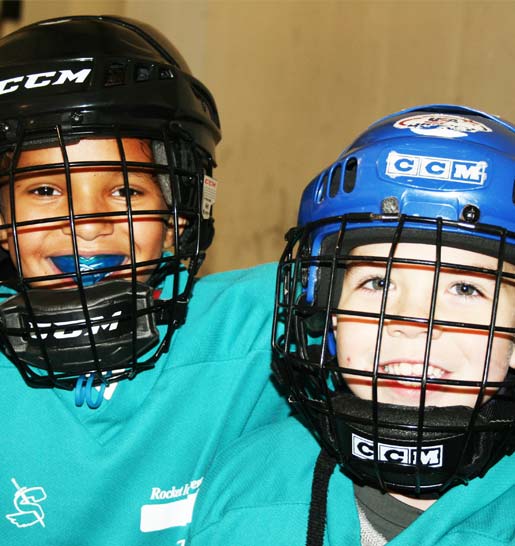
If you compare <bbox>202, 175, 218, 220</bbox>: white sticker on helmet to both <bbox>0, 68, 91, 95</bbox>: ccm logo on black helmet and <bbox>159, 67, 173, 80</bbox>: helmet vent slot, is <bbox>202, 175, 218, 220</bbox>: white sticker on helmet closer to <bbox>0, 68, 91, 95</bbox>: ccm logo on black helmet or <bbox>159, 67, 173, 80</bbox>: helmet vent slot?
<bbox>159, 67, 173, 80</bbox>: helmet vent slot

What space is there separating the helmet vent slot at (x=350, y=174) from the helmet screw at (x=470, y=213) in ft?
0.57

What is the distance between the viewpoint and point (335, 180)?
1.16 meters

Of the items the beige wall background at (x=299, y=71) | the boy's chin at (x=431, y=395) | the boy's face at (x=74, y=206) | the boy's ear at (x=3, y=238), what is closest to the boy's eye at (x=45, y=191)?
the boy's face at (x=74, y=206)

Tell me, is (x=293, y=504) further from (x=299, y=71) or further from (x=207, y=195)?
(x=299, y=71)

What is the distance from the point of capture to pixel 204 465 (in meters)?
1.32

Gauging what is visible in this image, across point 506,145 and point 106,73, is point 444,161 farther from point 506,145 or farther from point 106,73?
point 106,73

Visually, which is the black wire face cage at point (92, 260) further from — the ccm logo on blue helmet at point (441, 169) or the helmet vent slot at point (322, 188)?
the ccm logo on blue helmet at point (441, 169)

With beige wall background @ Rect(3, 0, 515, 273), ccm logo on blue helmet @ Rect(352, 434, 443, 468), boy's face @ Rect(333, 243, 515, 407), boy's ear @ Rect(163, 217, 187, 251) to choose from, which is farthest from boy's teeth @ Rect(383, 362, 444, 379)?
beige wall background @ Rect(3, 0, 515, 273)

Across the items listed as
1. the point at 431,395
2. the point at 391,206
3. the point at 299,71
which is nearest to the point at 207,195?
the point at 391,206

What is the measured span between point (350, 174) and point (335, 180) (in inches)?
1.2

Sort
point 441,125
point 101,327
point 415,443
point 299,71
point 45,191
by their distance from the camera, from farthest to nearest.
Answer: point 299,71, point 45,191, point 101,327, point 441,125, point 415,443

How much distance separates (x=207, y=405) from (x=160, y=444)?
105 millimetres

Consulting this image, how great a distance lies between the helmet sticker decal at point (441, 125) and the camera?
1102 millimetres

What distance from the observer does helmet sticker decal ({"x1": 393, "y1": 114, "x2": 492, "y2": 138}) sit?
110 cm
